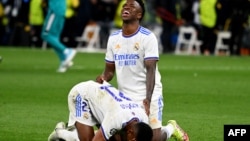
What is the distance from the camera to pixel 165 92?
20.6 m

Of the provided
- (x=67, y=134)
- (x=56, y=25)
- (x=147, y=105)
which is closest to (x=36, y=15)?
(x=56, y=25)

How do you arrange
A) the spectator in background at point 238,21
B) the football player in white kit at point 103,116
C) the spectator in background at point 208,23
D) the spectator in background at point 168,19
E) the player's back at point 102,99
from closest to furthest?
the football player in white kit at point 103,116
the player's back at point 102,99
the spectator in background at point 208,23
the spectator in background at point 238,21
the spectator in background at point 168,19

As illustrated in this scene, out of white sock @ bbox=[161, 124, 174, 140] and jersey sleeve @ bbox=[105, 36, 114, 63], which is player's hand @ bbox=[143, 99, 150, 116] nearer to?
white sock @ bbox=[161, 124, 174, 140]

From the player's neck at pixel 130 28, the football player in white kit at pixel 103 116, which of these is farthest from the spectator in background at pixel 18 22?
the football player in white kit at pixel 103 116

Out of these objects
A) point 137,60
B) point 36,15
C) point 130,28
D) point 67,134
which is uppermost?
point 130,28

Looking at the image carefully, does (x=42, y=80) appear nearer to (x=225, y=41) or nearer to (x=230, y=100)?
(x=230, y=100)

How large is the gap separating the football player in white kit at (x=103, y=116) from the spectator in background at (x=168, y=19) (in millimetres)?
23501

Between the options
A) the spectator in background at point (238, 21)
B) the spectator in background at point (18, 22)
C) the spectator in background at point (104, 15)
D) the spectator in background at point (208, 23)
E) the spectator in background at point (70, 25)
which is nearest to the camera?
the spectator in background at point (208, 23)

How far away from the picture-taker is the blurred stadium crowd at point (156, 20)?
118 feet

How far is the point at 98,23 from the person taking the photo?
126 feet

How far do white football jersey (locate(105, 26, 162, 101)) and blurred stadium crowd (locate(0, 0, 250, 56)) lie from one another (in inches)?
876

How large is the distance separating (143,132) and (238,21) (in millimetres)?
25060

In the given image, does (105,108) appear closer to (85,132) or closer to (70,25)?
(85,132)

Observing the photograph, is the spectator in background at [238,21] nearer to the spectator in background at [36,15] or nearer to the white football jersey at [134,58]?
the spectator in background at [36,15]
